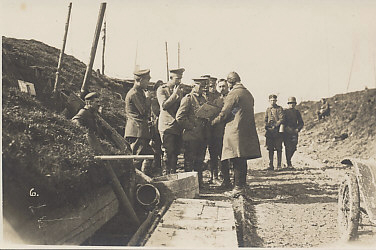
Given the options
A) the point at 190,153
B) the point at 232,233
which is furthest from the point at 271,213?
the point at 190,153

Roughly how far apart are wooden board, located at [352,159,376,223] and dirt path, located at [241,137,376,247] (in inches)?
18.1

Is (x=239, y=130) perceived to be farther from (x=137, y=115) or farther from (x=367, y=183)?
(x=367, y=183)

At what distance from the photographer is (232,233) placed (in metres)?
3.62

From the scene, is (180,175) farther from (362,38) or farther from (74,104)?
(362,38)

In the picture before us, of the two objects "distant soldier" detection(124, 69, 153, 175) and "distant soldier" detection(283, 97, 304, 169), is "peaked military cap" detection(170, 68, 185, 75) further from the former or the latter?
"distant soldier" detection(283, 97, 304, 169)

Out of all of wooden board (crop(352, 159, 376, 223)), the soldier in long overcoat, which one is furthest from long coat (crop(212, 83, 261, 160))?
wooden board (crop(352, 159, 376, 223))

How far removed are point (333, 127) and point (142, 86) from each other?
11929 mm

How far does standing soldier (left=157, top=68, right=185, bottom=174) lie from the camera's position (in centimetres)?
596

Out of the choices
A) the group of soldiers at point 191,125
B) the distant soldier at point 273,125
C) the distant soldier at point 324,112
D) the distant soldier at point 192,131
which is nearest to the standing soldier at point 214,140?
the group of soldiers at point 191,125

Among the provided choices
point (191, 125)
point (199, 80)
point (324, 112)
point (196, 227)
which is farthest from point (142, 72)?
point (324, 112)

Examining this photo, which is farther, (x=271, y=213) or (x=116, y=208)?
(x=271, y=213)

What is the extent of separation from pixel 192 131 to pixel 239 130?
97cm

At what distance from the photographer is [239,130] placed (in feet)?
17.8

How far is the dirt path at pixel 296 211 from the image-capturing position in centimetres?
396
